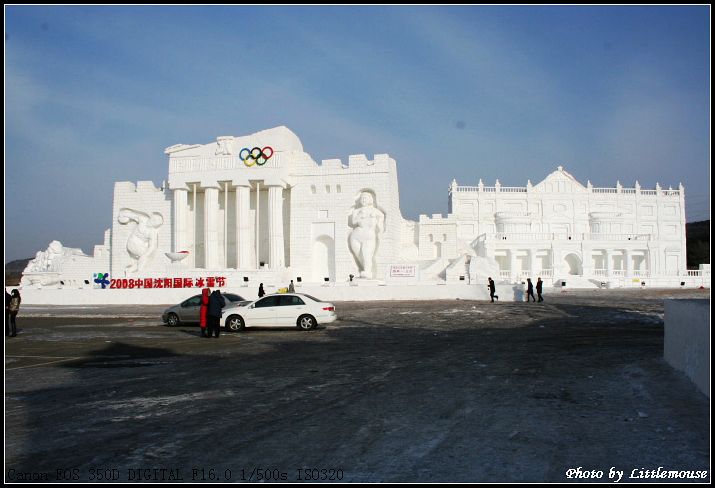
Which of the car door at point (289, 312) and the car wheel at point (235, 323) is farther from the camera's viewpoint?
the car wheel at point (235, 323)

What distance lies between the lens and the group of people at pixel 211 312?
16.6 metres

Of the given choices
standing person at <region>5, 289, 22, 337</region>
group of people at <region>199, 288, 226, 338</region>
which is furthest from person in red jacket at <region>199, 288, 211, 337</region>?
standing person at <region>5, 289, 22, 337</region>

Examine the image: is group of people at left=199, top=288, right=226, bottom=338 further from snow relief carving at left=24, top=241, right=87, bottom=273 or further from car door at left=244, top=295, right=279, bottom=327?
snow relief carving at left=24, top=241, right=87, bottom=273

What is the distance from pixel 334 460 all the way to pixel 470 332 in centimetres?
1168

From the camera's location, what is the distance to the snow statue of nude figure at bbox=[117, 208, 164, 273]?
45.6 m

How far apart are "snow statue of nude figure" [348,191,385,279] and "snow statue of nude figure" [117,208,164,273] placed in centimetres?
1641

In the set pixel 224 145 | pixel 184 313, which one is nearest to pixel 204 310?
pixel 184 313

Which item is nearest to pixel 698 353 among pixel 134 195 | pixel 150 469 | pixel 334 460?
pixel 334 460

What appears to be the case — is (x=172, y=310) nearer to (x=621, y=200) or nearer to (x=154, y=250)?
(x=154, y=250)

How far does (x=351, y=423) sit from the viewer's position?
6812 mm

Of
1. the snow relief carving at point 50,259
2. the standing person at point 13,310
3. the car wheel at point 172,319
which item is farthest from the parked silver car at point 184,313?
the snow relief carving at point 50,259

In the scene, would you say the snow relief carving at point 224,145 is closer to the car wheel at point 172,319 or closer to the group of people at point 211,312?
the car wheel at point 172,319

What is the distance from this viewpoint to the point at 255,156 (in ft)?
142

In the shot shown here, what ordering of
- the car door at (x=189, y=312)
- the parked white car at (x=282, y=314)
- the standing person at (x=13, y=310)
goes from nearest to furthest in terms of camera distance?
1. the standing person at (x=13, y=310)
2. the parked white car at (x=282, y=314)
3. the car door at (x=189, y=312)
